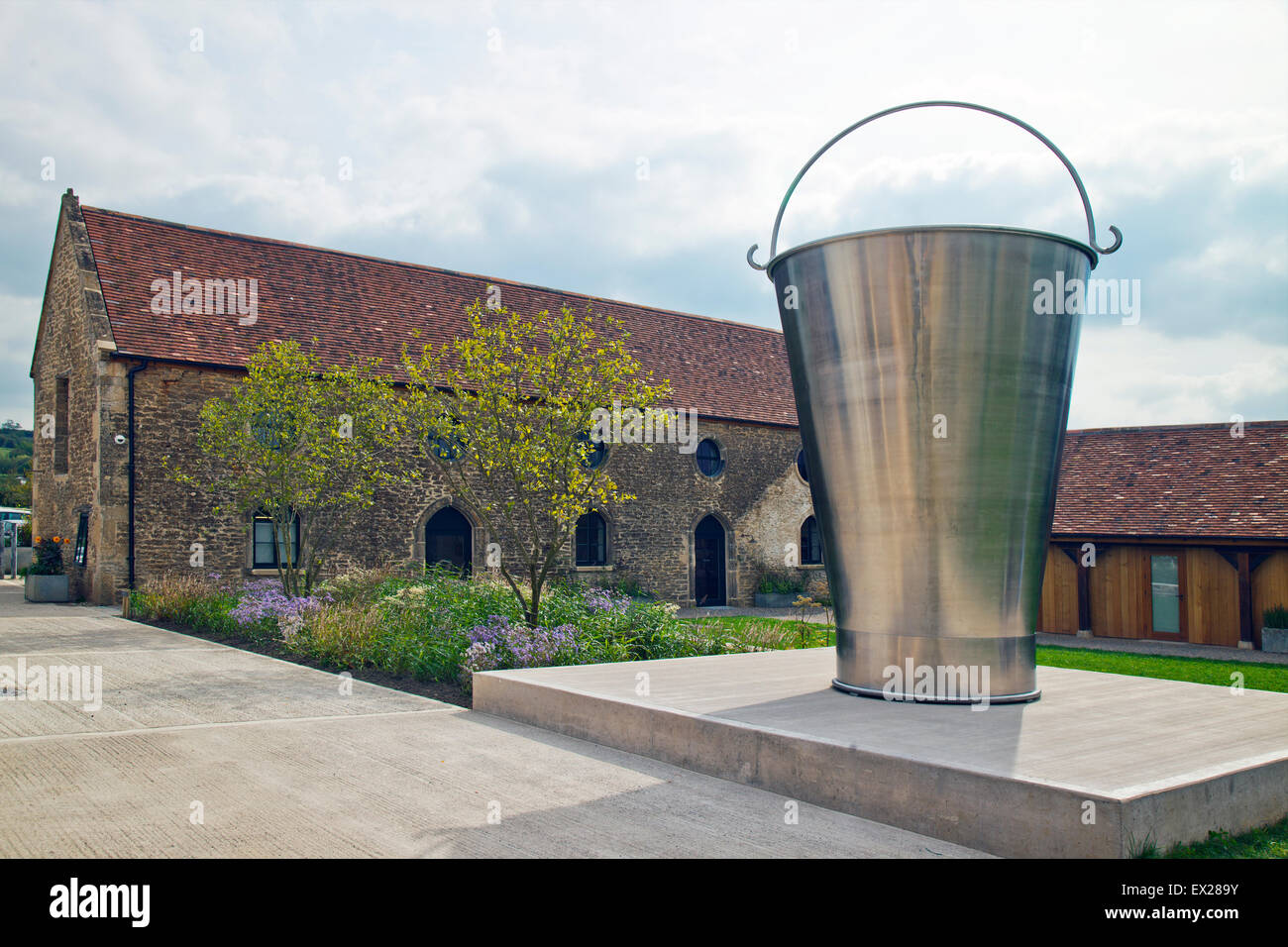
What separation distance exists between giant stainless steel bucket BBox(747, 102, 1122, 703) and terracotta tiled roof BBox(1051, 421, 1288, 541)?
13064 mm

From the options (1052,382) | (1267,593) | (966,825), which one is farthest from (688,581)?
(966,825)

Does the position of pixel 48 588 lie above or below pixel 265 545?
below

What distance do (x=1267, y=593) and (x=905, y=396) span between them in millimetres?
15373

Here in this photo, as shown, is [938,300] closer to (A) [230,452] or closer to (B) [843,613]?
(B) [843,613]

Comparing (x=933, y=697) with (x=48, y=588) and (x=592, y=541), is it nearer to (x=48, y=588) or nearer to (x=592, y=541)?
Answer: (x=592, y=541)

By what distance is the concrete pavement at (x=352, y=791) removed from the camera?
460 centimetres

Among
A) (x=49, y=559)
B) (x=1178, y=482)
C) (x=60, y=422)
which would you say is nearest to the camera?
(x=49, y=559)

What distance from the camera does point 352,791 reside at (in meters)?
5.52

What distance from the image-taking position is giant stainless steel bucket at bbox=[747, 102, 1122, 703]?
7000 millimetres

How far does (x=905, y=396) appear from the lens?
7.09 m

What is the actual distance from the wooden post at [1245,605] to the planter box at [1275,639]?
0.27 metres

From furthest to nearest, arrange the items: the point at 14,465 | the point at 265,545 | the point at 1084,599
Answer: the point at 14,465 → the point at 1084,599 → the point at 265,545

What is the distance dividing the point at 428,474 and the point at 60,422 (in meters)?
9.07

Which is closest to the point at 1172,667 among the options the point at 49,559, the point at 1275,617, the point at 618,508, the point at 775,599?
the point at 1275,617
